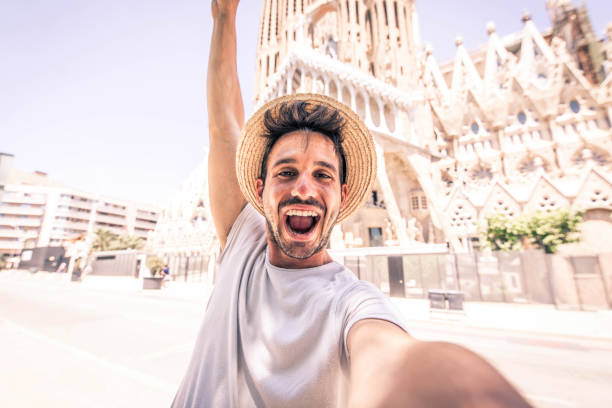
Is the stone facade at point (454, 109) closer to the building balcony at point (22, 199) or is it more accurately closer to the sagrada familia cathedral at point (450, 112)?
the sagrada familia cathedral at point (450, 112)

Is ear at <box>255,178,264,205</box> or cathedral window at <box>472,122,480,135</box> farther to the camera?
cathedral window at <box>472,122,480,135</box>

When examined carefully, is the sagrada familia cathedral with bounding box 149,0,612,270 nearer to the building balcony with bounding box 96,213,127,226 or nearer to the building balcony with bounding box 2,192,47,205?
the building balcony with bounding box 96,213,127,226

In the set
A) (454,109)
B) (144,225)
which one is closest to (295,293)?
(454,109)

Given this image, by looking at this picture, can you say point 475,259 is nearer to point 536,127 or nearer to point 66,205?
point 536,127

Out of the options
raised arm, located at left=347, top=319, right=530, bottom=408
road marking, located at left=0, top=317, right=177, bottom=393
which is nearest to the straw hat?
raised arm, located at left=347, top=319, right=530, bottom=408

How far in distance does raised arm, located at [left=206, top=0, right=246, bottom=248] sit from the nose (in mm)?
466

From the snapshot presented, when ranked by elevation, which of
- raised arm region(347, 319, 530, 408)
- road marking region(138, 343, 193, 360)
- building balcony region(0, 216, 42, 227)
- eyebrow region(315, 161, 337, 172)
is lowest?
road marking region(138, 343, 193, 360)

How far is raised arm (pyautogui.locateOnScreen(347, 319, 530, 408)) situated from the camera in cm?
46

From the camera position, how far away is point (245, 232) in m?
1.39

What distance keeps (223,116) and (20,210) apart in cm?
7290

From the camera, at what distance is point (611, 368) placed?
4.23 meters

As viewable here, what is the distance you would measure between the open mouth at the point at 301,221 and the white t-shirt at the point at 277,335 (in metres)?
0.17

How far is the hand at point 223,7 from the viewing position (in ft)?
4.61

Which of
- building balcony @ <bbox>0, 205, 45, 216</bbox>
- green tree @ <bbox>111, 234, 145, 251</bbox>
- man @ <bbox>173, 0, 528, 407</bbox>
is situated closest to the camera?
man @ <bbox>173, 0, 528, 407</bbox>
